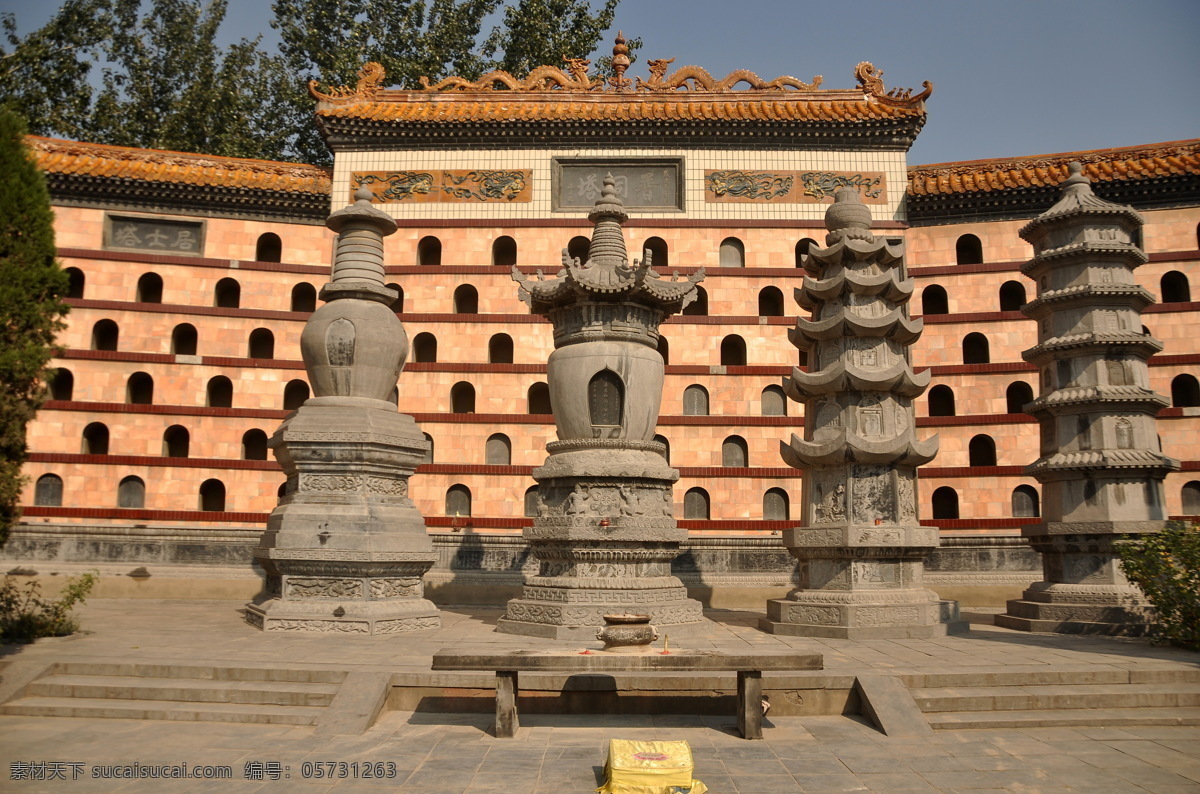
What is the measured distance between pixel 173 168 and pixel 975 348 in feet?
85.2

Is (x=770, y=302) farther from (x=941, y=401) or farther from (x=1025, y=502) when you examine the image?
(x=1025, y=502)

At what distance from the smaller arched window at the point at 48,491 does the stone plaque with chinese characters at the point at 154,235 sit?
24.3 feet

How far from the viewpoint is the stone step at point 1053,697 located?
29.2ft

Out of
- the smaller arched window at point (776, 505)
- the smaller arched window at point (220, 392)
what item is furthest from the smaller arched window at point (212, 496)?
the smaller arched window at point (776, 505)

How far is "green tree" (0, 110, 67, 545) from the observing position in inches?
408

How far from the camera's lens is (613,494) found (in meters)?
13.5

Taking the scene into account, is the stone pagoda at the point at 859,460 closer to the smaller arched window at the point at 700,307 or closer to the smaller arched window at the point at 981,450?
the smaller arched window at the point at 700,307

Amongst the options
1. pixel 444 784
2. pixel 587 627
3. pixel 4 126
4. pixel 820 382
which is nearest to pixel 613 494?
pixel 587 627

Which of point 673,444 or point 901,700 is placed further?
point 673,444

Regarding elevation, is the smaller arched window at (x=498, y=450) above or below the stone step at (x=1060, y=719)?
above

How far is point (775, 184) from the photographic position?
2845cm

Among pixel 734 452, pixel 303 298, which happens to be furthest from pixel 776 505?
pixel 303 298

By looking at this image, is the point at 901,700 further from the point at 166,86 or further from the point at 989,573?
the point at 166,86

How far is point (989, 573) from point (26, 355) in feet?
71.7
